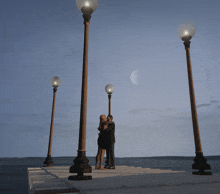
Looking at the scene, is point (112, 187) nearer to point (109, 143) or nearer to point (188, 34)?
point (109, 143)

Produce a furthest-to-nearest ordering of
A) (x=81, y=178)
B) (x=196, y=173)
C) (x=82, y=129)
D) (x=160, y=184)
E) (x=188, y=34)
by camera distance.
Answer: (x=188, y=34) < (x=196, y=173) < (x=82, y=129) < (x=81, y=178) < (x=160, y=184)

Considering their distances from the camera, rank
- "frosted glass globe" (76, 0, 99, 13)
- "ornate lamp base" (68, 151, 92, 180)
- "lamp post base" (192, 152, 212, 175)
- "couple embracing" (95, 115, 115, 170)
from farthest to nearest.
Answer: "couple embracing" (95, 115, 115, 170) < "lamp post base" (192, 152, 212, 175) < "frosted glass globe" (76, 0, 99, 13) < "ornate lamp base" (68, 151, 92, 180)

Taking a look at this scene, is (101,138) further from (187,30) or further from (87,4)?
(187,30)

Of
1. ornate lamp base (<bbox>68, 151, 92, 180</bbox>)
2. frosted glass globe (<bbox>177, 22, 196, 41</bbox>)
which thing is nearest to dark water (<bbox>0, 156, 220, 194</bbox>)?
ornate lamp base (<bbox>68, 151, 92, 180</bbox>)

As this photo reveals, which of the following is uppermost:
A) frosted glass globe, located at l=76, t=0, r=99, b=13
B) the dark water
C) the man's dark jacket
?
frosted glass globe, located at l=76, t=0, r=99, b=13

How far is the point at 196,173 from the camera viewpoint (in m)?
7.70

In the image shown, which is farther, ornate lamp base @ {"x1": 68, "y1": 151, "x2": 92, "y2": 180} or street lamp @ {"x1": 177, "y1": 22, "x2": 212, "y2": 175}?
street lamp @ {"x1": 177, "y1": 22, "x2": 212, "y2": 175}

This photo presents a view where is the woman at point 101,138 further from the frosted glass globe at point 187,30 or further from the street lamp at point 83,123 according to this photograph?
the frosted glass globe at point 187,30

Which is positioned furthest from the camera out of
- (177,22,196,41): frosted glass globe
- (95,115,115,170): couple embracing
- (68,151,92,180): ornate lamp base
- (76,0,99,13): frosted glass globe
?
(95,115,115,170): couple embracing

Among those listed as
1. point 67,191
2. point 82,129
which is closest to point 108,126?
point 82,129

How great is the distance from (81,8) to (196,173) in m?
6.66

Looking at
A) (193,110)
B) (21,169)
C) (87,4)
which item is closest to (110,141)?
(193,110)

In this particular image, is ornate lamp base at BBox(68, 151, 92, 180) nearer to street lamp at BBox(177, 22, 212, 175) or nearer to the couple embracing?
the couple embracing

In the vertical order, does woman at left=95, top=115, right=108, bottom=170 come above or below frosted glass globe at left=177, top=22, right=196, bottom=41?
below
